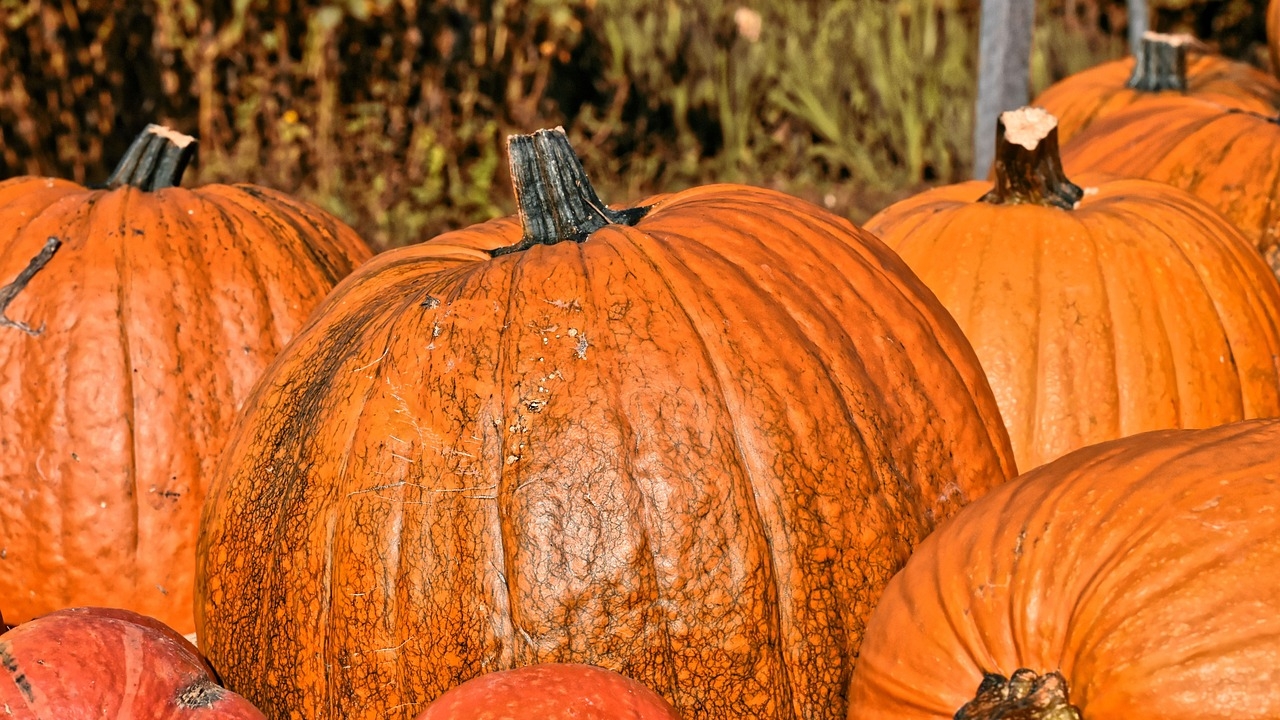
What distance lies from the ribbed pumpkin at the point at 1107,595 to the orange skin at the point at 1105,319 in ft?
2.07

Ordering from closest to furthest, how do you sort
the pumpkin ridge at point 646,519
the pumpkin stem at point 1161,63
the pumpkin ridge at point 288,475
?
1. the pumpkin ridge at point 646,519
2. the pumpkin ridge at point 288,475
3. the pumpkin stem at point 1161,63

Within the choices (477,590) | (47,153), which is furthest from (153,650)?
(47,153)

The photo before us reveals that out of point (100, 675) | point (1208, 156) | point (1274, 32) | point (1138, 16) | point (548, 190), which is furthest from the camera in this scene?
point (1138, 16)

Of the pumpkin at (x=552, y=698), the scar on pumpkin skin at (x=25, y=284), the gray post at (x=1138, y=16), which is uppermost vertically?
the gray post at (x=1138, y=16)

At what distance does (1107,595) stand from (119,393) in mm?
1927

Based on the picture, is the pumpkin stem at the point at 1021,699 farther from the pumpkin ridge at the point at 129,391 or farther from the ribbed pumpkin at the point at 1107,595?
the pumpkin ridge at the point at 129,391

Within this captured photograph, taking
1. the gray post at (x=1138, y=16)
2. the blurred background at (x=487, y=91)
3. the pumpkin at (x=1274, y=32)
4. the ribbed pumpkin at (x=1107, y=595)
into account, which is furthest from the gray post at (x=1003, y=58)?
the ribbed pumpkin at (x=1107, y=595)

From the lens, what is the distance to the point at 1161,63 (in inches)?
168

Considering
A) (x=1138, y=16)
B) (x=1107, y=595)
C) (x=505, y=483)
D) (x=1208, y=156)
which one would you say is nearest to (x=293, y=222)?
(x=505, y=483)

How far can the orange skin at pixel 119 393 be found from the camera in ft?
8.72

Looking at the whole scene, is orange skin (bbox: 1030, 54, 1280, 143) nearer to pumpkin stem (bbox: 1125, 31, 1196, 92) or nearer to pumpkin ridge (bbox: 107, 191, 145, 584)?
pumpkin stem (bbox: 1125, 31, 1196, 92)

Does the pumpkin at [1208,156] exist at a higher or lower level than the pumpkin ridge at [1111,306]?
higher

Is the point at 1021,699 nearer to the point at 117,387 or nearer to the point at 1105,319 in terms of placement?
the point at 1105,319

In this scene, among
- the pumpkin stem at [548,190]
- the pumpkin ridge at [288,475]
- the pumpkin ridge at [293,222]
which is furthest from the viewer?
the pumpkin ridge at [293,222]
